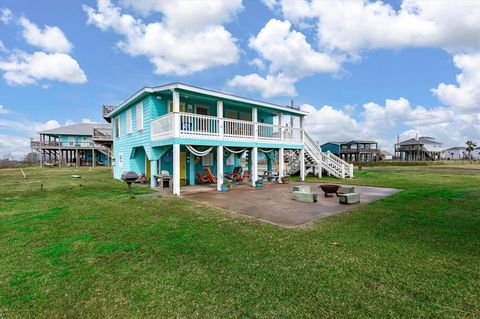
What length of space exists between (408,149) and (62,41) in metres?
70.9

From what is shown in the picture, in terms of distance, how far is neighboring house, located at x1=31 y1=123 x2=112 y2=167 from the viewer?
115ft

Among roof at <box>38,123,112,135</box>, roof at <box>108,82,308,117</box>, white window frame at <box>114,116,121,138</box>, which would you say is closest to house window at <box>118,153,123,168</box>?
white window frame at <box>114,116,121,138</box>

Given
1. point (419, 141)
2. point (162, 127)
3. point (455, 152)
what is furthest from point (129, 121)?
point (455, 152)

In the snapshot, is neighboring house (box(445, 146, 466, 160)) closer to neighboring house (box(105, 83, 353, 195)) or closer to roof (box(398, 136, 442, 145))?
roof (box(398, 136, 442, 145))

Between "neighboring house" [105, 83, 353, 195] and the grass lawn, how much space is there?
5.30m

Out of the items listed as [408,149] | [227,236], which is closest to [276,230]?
[227,236]

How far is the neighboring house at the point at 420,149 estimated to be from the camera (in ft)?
195

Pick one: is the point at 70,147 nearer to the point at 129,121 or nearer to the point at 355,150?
the point at 129,121

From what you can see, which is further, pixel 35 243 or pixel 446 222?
pixel 446 222

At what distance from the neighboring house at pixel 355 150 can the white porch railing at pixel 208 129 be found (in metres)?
46.0

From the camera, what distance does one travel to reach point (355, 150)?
54688mm

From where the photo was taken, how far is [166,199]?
9000mm

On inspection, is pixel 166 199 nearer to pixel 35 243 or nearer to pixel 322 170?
pixel 35 243

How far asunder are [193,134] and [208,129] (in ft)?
3.37
